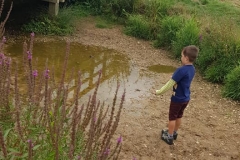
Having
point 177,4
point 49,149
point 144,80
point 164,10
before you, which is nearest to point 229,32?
point 144,80

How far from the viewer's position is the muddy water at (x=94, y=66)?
6816 millimetres

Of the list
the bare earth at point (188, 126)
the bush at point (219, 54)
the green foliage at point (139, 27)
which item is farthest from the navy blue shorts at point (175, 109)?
the green foliage at point (139, 27)

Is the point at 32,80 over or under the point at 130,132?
over

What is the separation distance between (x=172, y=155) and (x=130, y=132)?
2.20 feet

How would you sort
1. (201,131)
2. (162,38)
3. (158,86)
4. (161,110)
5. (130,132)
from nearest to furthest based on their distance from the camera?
(130,132), (201,131), (161,110), (158,86), (162,38)

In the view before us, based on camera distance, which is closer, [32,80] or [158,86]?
[32,80]

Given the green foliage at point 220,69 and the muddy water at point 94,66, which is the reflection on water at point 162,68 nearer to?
the muddy water at point 94,66

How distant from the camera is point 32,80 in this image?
A: 2.46 m

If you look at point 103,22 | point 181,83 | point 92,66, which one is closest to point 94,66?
point 92,66

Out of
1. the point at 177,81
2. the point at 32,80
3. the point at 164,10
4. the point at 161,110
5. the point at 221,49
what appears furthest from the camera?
the point at 164,10

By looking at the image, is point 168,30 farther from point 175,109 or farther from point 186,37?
point 175,109

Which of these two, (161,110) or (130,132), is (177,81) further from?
(161,110)

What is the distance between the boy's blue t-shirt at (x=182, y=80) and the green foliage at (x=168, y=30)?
4.75 meters

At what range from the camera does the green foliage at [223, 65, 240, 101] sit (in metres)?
6.99
